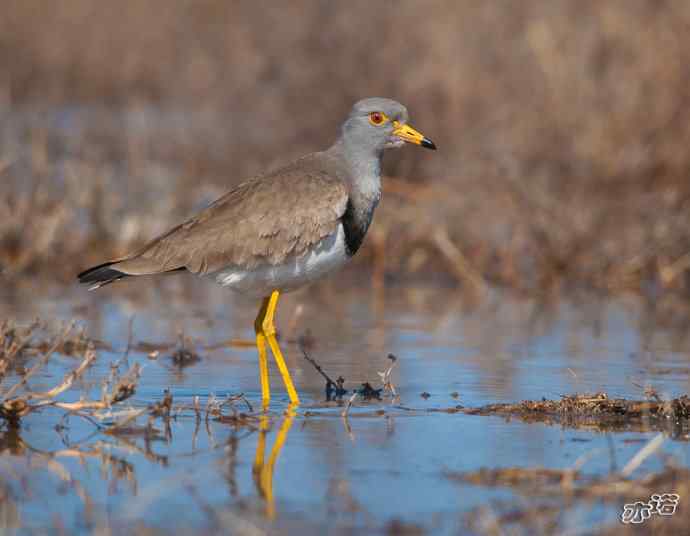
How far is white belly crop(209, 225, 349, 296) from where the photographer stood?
661cm

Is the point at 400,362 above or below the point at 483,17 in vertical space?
below

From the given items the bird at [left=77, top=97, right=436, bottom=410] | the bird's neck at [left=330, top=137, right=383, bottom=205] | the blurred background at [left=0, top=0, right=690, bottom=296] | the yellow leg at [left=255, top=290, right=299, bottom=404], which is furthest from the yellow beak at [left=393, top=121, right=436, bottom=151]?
the blurred background at [left=0, top=0, right=690, bottom=296]

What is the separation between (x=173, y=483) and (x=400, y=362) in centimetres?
299

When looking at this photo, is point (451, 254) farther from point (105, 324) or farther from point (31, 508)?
point (31, 508)

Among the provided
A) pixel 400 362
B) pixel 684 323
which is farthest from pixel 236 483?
pixel 684 323

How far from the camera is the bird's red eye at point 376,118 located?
290 inches

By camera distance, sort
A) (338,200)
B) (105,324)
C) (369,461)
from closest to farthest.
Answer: (369,461)
(338,200)
(105,324)

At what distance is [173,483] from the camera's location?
16.0 feet

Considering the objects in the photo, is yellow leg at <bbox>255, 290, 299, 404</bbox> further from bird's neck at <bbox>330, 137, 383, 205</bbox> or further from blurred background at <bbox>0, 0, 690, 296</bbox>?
blurred background at <bbox>0, 0, 690, 296</bbox>

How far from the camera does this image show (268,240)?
261 inches

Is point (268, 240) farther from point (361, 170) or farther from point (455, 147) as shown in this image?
point (455, 147)

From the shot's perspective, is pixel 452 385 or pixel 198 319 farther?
pixel 198 319

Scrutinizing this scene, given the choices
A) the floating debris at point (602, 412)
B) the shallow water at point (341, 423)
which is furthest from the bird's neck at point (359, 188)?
the floating debris at point (602, 412)

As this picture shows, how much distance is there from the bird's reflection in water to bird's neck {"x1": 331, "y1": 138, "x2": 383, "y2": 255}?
0.98 metres
